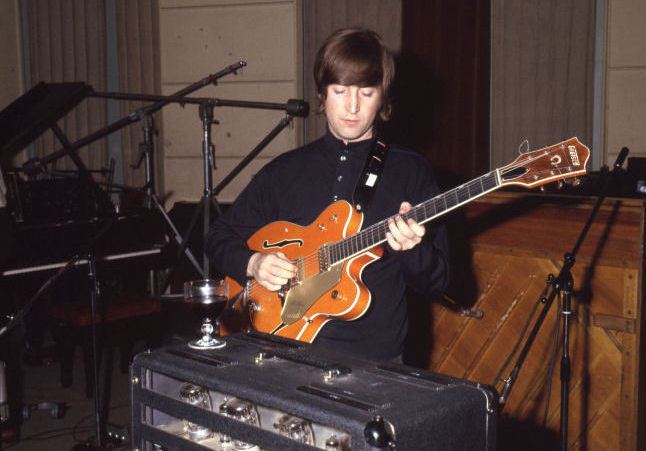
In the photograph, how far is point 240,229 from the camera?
8.36 ft

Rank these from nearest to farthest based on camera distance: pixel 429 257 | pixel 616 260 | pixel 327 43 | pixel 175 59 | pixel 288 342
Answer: pixel 288 342 → pixel 429 257 → pixel 327 43 → pixel 616 260 → pixel 175 59

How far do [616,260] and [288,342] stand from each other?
1.61 metres

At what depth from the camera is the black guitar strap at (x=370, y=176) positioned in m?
2.17

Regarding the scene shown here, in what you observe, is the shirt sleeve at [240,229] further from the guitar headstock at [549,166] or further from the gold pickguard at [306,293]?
the guitar headstock at [549,166]

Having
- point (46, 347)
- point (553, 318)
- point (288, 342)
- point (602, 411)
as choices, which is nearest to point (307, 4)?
point (46, 347)

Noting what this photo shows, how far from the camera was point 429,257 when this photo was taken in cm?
204

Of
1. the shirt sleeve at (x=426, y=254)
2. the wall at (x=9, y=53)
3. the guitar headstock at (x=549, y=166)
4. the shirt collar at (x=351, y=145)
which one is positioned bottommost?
the shirt sleeve at (x=426, y=254)

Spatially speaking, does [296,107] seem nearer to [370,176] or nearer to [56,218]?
[56,218]

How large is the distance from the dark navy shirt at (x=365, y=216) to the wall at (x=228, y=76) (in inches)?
139

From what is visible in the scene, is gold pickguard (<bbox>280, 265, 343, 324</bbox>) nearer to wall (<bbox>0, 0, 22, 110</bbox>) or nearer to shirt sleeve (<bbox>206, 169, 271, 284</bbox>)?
shirt sleeve (<bbox>206, 169, 271, 284</bbox>)

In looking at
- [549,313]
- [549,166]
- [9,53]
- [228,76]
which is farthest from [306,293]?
[9,53]

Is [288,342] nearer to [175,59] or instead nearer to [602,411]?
[602,411]

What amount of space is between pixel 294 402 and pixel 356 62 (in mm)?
1132

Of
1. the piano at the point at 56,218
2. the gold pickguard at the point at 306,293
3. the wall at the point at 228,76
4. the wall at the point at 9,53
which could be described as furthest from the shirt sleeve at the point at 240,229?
the wall at the point at 9,53
